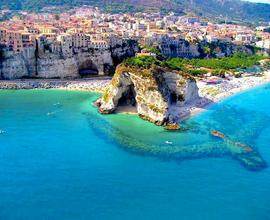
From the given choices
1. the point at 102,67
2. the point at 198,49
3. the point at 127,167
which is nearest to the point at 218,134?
the point at 127,167

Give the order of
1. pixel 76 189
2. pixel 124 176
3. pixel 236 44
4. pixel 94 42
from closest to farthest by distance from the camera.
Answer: pixel 76 189, pixel 124 176, pixel 94 42, pixel 236 44

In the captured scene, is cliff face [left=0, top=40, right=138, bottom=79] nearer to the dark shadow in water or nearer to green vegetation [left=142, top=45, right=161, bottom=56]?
green vegetation [left=142, top=45, right=161, bottom=56]

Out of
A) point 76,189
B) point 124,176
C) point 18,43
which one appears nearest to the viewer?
point 76,189

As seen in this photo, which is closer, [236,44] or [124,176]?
[124,176]

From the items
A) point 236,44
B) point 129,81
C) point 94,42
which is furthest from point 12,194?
point 236,44

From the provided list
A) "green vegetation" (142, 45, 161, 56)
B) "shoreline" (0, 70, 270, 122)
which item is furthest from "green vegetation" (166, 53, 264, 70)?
"shoreline" (0, 70, 270, 122)

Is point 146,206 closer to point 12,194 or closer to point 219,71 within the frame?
point 12,194
